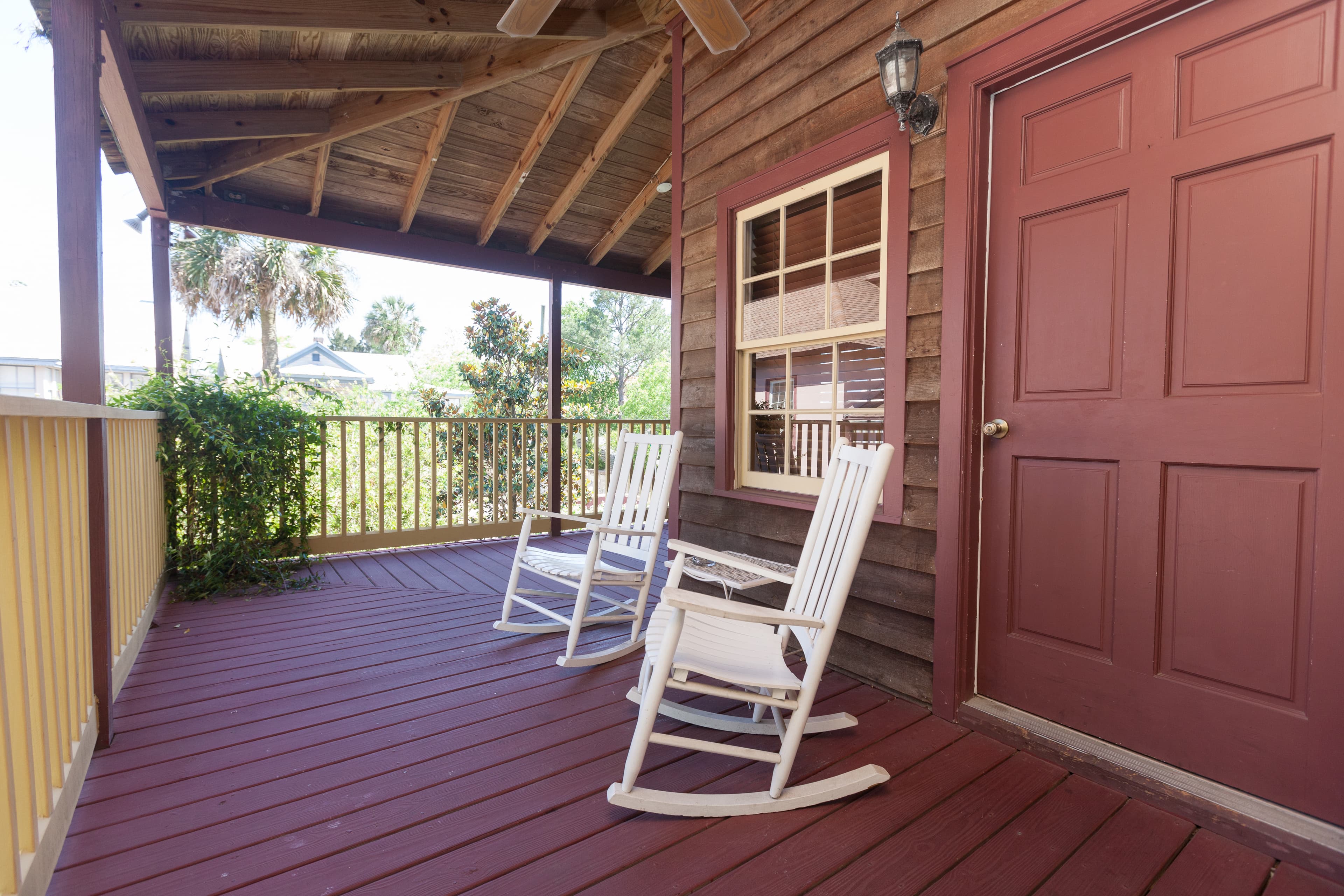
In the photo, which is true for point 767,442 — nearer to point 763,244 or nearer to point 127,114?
point 763,244

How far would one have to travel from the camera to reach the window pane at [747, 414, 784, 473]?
2.84 m

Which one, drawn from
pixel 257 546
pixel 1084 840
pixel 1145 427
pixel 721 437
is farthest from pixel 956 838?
pixel 257 546

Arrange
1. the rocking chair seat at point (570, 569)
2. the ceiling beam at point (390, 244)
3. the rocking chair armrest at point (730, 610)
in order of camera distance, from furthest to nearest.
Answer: the ceiling beam at point (390, 244), the rocking chair seat at point (570, 569), the rocking chair armrest at point (730, 610)

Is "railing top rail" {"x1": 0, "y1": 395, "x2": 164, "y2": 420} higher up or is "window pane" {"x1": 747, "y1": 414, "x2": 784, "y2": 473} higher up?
"railing top rail" {"x1": 0, "y1": 395, "x2": 164, "y2": 420}

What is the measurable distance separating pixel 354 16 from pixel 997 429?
340cm

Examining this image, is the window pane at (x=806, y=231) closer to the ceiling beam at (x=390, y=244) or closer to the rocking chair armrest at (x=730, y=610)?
the ceiling beam at (x=390, y=244)

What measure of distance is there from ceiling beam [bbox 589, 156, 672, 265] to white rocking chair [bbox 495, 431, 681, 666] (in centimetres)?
263

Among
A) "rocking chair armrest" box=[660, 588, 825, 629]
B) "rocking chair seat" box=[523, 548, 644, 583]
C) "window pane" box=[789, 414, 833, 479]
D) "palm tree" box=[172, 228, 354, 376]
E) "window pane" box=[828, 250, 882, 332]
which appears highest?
"palm tree" box=[172, 228, 354, 376]

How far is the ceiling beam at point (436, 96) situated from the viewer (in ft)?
11.6

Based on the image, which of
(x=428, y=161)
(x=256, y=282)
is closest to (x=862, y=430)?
(x=428, y=161)

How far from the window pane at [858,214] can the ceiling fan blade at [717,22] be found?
26.5 inches

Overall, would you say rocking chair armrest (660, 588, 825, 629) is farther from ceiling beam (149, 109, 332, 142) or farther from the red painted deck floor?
ceiling beam (149, 109, 332, 142)

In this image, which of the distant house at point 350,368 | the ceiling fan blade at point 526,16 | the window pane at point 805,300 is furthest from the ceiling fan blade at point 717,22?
the distant house at point 350,368

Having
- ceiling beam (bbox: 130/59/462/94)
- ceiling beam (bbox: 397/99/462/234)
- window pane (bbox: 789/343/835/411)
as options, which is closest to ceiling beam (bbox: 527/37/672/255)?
ceiling beam (bbox: 397/99/462/234)
